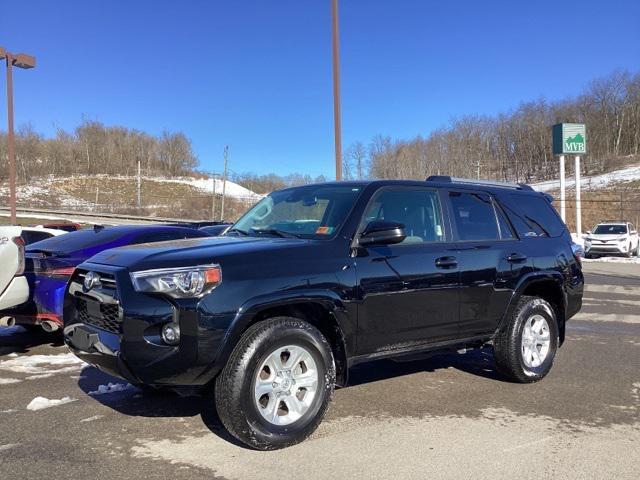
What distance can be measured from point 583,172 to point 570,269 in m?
85.1

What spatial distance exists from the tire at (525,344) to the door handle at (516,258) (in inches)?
15.8

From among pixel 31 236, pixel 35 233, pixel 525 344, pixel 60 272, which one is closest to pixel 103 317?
pixel 60 272

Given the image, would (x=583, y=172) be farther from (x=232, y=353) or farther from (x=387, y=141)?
(x=232, y=353)

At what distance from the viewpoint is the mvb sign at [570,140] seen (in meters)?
33.9

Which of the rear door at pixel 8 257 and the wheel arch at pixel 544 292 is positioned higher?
the rear door at pixel 8 257

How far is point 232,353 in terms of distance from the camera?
3693 mm

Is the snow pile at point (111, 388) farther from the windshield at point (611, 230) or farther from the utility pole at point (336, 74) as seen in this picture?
the windshield at point (611, 230)

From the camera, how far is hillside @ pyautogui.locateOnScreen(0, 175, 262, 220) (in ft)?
194

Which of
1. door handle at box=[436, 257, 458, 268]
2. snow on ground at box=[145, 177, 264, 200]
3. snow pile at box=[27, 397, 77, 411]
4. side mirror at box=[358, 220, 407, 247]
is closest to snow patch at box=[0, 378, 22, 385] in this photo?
snow pile at box=[27, 397, 77, 411]

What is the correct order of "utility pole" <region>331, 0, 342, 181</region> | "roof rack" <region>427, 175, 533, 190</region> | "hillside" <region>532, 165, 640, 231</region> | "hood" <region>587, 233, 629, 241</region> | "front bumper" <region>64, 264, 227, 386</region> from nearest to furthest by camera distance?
1. "front bumper" <region>64, 264, 227, 386</region>
2. "roof rack" <region>427, 175, 533, 190</region>
3. "utility pole" <region>331, 0, 342, 181</region>
4. "hood" <region>587, 233, 629, 241</region>
5. "hillside" <region>532, 165, 640, 231</region>

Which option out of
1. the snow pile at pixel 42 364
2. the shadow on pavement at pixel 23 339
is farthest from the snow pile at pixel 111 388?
the shadow on pavement at pixel 23 339

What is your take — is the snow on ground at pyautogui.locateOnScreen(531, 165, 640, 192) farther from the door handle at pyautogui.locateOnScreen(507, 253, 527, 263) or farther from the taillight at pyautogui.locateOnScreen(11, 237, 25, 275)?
the taillight at pyautogui.locateOnScreen(11, 237, 25, 275)

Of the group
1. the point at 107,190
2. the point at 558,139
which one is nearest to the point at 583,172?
the point at 558,139

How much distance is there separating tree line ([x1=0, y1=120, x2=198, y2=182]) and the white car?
88.3 metres
